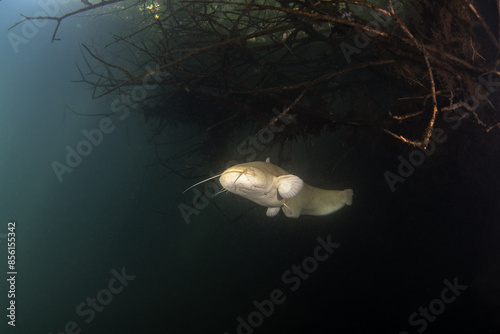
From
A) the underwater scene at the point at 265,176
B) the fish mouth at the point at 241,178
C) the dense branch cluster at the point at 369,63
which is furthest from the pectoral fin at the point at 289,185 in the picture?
the dense branch cluster at the point at 369,63

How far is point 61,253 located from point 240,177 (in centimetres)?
1306

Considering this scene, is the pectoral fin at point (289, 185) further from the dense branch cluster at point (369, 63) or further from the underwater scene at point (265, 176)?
the dense branch cluster at point (369, 63)

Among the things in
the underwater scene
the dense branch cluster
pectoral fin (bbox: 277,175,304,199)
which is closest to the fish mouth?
the underwater scene

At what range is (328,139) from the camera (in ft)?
22.6

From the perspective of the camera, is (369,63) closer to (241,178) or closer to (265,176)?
(265,176)

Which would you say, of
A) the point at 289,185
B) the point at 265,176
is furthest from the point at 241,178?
the point at 289,185

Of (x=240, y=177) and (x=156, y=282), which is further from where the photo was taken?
(x=156, y=282)

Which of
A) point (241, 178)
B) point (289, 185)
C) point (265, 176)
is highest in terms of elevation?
point (241, 178)

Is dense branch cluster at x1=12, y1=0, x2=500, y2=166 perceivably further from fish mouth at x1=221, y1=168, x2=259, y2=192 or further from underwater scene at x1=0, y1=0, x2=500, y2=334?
fish mouth at x1=221, y1=168, x2=259, y2=192

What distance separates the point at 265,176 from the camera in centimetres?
250

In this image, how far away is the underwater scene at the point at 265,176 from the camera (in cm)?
306

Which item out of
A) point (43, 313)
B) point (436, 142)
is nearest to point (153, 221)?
point (43, 313)

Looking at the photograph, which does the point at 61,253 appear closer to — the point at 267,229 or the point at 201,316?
the point at 201,316

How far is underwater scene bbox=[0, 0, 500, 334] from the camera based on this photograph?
10.1ft
